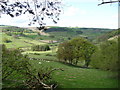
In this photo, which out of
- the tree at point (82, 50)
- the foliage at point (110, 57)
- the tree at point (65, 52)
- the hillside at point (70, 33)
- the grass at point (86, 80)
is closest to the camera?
the foliage at point (110, 57)

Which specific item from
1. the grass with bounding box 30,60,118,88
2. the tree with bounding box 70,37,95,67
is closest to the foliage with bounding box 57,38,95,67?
the tree with bounding box 70,37,95,67

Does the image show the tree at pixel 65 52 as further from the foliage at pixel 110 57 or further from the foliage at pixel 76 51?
the foliage at pixel 110 57

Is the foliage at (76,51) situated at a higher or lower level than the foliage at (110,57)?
lower

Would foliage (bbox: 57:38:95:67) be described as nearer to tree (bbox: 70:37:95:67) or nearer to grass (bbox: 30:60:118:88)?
tree (bbox: 70:37:95:67)

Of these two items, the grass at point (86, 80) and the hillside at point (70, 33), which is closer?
the grass at point (86, 80)

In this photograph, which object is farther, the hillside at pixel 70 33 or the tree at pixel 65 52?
the hillside at pixel 70 33

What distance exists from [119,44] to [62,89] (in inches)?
192

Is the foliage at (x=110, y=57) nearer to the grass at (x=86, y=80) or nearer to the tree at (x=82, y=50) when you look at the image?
the grass at (x=86, y=80)

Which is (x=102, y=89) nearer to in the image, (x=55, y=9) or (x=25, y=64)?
(x=25, y=64)

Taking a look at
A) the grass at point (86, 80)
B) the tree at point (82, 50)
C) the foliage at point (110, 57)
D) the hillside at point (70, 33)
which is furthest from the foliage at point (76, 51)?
the hillside at point (70, 33)

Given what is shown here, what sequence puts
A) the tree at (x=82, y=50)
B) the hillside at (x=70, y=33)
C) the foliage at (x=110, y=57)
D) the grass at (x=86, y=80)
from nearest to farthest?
1. the foliage at (x=110, y=57)
2. the grass at (x=86, y=80)
3. the tree at (x=82, y=50)
4. the hillside at (x=70, y=33)

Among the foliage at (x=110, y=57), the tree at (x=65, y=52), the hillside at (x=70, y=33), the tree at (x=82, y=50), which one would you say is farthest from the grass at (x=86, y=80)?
the hillside at (x=70, y=33)

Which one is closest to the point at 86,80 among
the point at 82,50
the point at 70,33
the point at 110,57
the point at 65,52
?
the point at 110,57

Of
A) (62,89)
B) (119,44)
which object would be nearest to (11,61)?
(62,89)
